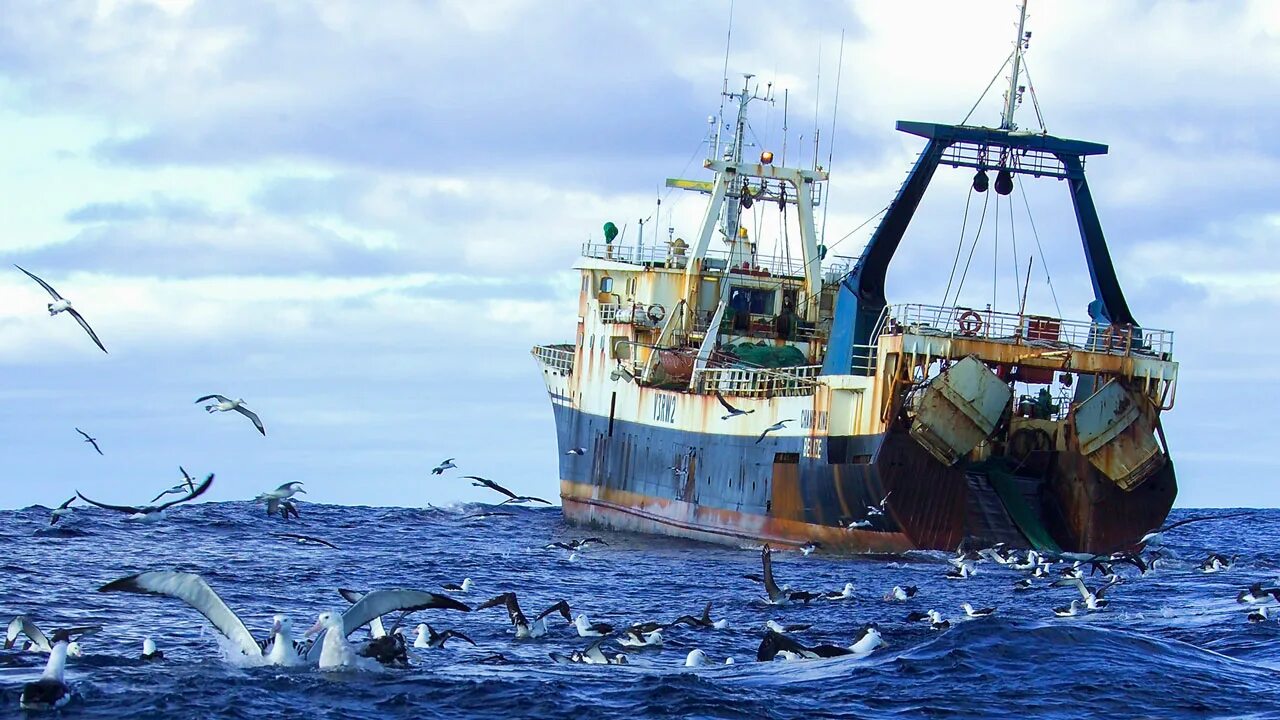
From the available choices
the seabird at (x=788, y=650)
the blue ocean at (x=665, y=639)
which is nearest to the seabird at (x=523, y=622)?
the blue ocean at (x=665, y=639)

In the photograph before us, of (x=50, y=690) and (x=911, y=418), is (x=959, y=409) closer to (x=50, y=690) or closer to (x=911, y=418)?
(x=911, y=418)

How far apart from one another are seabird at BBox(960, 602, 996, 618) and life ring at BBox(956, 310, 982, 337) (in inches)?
519

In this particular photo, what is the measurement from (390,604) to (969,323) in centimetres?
2607

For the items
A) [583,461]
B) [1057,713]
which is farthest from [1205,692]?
[583,461]

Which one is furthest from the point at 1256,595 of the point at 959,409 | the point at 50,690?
the point at 50,690

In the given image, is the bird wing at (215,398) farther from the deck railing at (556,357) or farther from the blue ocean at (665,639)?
the deck railing at (556,357)

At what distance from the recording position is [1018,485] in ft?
159

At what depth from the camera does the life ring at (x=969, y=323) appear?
4469 centimetres

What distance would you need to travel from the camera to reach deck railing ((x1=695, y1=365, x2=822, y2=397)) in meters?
50.3

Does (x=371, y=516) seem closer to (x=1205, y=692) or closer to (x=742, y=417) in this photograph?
(x=742, y=417)

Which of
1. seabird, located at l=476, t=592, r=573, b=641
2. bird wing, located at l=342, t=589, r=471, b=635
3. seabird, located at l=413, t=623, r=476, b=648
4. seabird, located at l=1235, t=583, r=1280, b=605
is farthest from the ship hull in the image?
bird wing, located at l=342, t=589, r=471, b=635

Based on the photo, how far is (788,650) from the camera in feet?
85.5

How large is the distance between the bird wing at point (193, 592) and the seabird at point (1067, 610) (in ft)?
48.2

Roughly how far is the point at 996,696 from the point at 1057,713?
107cm
